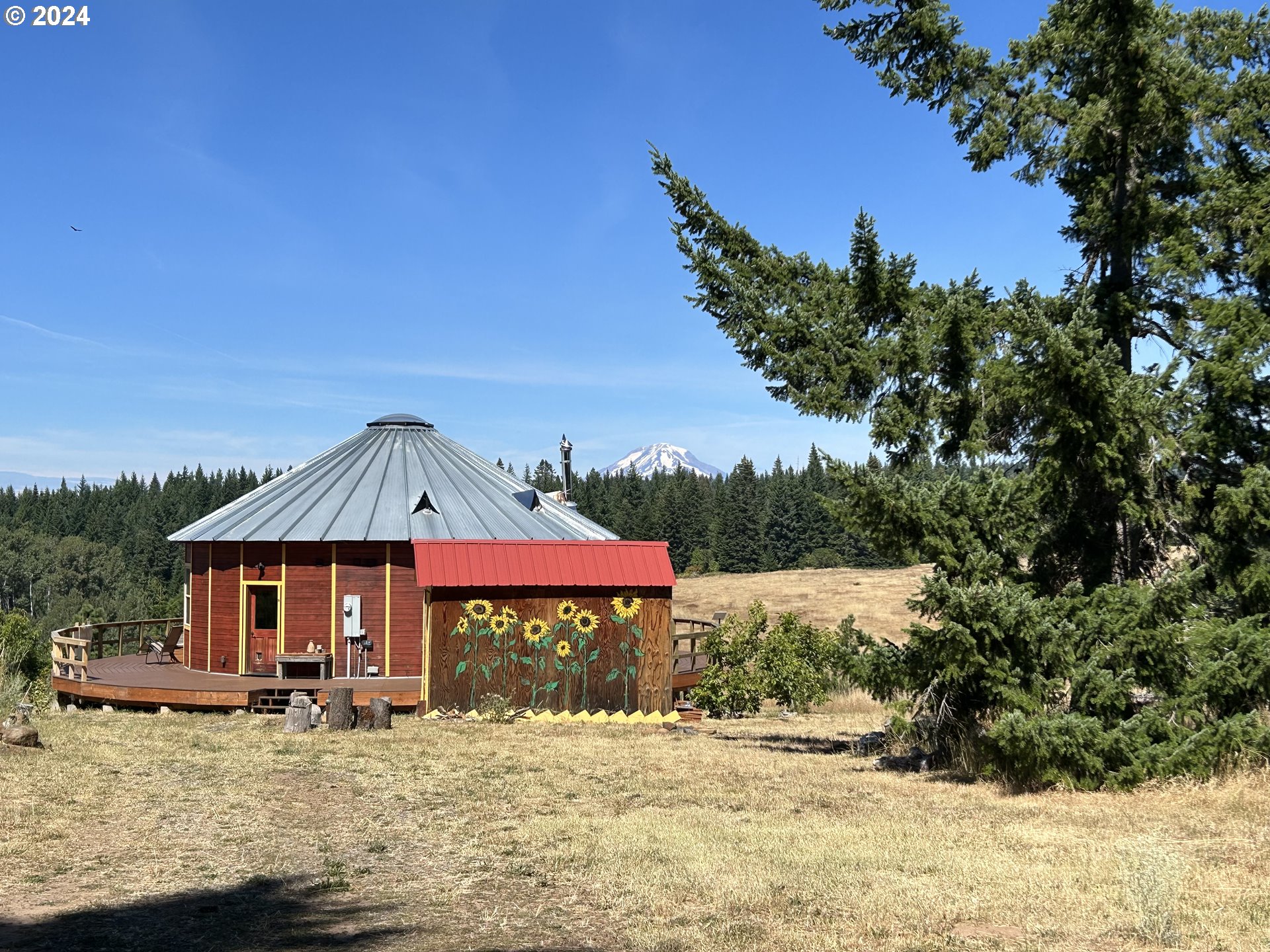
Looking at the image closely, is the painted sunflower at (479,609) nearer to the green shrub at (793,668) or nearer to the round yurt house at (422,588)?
the round yurt house at (422,588)

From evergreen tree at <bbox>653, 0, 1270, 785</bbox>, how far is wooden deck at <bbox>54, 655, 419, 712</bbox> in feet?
41.3

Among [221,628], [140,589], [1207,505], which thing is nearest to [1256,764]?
[1207,505]

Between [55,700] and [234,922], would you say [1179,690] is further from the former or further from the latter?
[55,700]

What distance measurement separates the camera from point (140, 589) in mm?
129375

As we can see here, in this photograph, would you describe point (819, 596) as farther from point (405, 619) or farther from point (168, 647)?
point (168, 647)

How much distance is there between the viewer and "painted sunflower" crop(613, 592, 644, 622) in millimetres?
22344

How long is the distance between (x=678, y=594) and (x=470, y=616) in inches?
1967

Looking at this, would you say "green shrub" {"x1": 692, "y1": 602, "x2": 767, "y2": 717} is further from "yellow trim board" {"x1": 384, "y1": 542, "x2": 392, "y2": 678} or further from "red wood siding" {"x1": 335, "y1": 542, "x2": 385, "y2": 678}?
"red wood siding" {"x1": 335, "y1": 542, "x2": 385, "y2": 678}

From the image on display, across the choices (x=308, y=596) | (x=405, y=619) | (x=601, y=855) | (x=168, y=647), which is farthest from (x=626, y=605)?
(x=168, y=647)

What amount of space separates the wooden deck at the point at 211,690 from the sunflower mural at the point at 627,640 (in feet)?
14.4

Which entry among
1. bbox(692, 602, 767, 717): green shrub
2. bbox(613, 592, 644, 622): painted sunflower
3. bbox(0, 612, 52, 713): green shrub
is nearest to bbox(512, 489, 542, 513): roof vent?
bbox(692, 602, 767, 717): green shrub

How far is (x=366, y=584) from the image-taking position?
2584cm

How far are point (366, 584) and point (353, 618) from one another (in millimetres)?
865

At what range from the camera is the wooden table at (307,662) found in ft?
81.6
